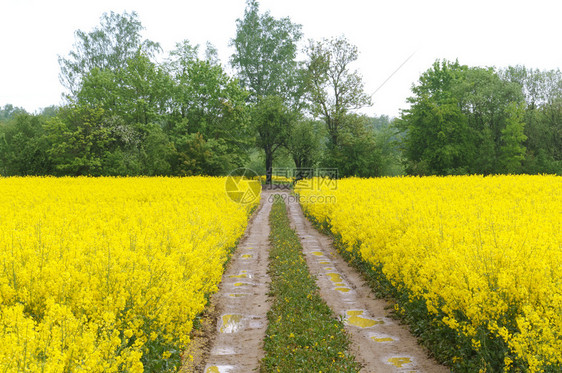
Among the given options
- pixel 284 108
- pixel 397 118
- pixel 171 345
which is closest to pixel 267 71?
pixel 284 108

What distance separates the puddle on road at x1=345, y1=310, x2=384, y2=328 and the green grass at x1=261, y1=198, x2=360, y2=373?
298mm

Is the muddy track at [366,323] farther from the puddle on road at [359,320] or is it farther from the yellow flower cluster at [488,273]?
the yellow flower cluster at [488,273]

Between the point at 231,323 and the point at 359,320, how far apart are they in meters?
2.82

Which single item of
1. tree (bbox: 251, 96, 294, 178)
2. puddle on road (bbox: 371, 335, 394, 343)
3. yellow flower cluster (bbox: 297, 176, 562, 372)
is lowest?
puddle on road (bbox: 371, 335, 394, 343)

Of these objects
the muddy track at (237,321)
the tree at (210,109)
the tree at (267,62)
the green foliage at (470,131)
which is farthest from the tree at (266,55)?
the muddy track at (237,321)

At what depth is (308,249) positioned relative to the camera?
1434 centimetres

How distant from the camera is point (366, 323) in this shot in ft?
24.4

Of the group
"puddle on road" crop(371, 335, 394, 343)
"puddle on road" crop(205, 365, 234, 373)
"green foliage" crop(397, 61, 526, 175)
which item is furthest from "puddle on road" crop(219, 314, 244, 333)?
"green foliage" crop(397, 61, 526, 175)

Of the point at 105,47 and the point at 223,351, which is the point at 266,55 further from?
the point at 223,351

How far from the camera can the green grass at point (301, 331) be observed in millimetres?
5762

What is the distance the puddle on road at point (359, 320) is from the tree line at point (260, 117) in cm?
3277

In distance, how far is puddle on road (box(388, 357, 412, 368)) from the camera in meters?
5.75

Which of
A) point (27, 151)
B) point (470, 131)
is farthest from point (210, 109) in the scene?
point (470, 131)

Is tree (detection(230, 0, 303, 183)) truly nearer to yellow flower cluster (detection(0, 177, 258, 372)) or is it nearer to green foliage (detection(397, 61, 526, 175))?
green foliage (detection(397, 61, 526, 175))
